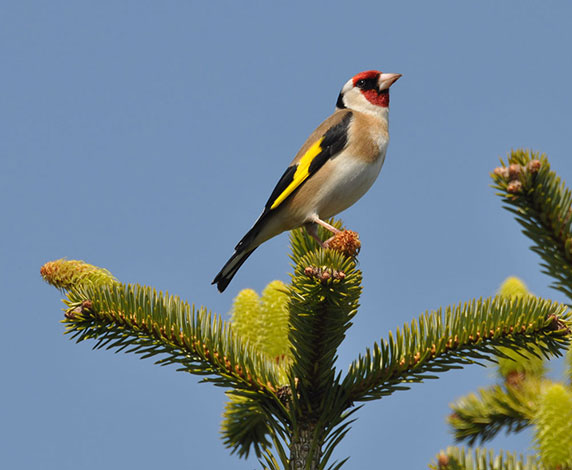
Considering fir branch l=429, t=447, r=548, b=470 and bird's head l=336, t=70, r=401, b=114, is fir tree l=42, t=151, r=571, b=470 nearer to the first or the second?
fir branch l=429, t=447, r=548, b=470

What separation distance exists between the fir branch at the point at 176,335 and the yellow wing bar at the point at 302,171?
2604 mm

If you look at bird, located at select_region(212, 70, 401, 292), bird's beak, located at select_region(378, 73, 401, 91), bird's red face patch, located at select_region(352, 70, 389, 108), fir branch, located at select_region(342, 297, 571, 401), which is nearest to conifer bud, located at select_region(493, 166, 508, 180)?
fir branch, located at select_region(342, 297, 571, 401)

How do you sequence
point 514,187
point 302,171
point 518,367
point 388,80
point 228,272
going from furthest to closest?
point 388,80, point 302,171, point 228,272, point 518,367, point 514,187

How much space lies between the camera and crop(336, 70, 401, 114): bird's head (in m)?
6.41

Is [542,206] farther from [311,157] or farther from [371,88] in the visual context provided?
[371,88]

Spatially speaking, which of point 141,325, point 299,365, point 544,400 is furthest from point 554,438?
point 141,325

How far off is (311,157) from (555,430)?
3194 millimetres

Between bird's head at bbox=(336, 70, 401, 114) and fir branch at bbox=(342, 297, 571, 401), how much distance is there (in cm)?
380

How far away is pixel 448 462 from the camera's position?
237 cm

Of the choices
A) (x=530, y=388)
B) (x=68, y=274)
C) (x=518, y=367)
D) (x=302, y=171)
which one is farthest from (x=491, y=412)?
(x=302, y=171)

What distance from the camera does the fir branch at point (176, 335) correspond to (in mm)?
2752

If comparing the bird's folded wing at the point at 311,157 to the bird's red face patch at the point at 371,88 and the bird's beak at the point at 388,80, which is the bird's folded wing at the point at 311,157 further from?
the bird's beak at the point at 388,80

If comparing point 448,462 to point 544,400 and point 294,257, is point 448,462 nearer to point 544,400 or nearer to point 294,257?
point 544,400

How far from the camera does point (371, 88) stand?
6.57 m
